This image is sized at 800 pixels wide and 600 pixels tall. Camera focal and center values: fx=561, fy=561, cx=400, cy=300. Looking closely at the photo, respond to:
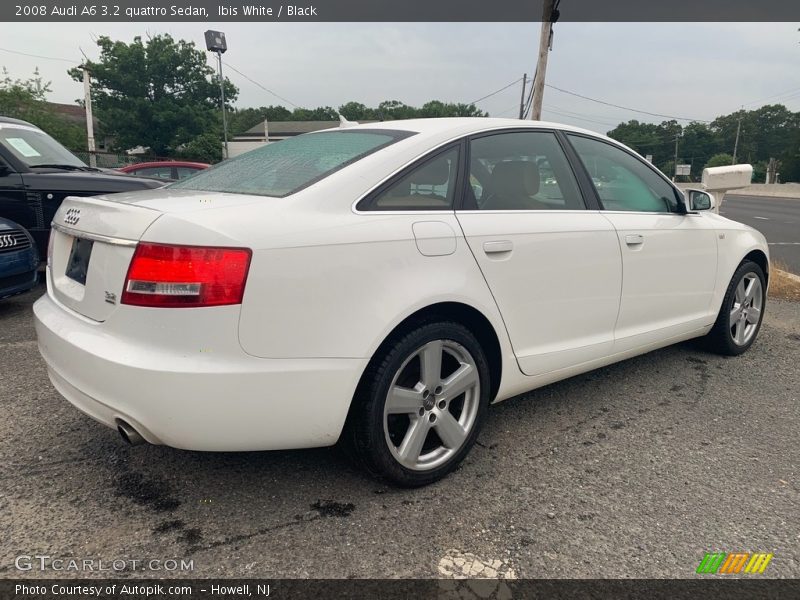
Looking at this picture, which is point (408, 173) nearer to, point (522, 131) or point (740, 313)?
point (522, 131)

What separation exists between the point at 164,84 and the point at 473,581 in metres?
50.8

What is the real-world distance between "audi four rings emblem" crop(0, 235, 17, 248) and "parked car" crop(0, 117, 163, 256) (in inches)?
33.7

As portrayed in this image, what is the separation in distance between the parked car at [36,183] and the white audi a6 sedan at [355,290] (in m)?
3.68

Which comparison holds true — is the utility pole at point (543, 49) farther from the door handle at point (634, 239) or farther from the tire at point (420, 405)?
the tire at point (420, 405)

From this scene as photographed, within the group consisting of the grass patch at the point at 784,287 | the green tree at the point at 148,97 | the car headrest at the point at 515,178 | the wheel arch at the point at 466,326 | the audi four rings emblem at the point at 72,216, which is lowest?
the grass patch at the point at 784,287

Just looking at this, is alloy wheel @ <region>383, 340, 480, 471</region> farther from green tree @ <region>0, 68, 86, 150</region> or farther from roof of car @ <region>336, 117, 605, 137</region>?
green tree @ <region>0, 68, 86, 150</region>

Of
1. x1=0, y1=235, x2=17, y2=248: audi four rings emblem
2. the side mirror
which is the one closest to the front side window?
the side mirror

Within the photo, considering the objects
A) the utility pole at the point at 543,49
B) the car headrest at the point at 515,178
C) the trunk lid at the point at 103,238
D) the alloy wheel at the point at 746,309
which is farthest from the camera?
the utility pole at the point at 543,49

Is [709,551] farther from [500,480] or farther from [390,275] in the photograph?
[390,275]

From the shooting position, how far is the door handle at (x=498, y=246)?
246 cm

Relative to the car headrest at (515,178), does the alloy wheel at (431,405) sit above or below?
below

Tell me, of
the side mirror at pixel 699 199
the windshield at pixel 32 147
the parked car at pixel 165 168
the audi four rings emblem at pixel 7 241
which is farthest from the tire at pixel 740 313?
the parked car at pixel 165 168

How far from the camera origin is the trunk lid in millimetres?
1961

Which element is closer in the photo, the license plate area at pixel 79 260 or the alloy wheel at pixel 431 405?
the license plate area at pixel 79 260
